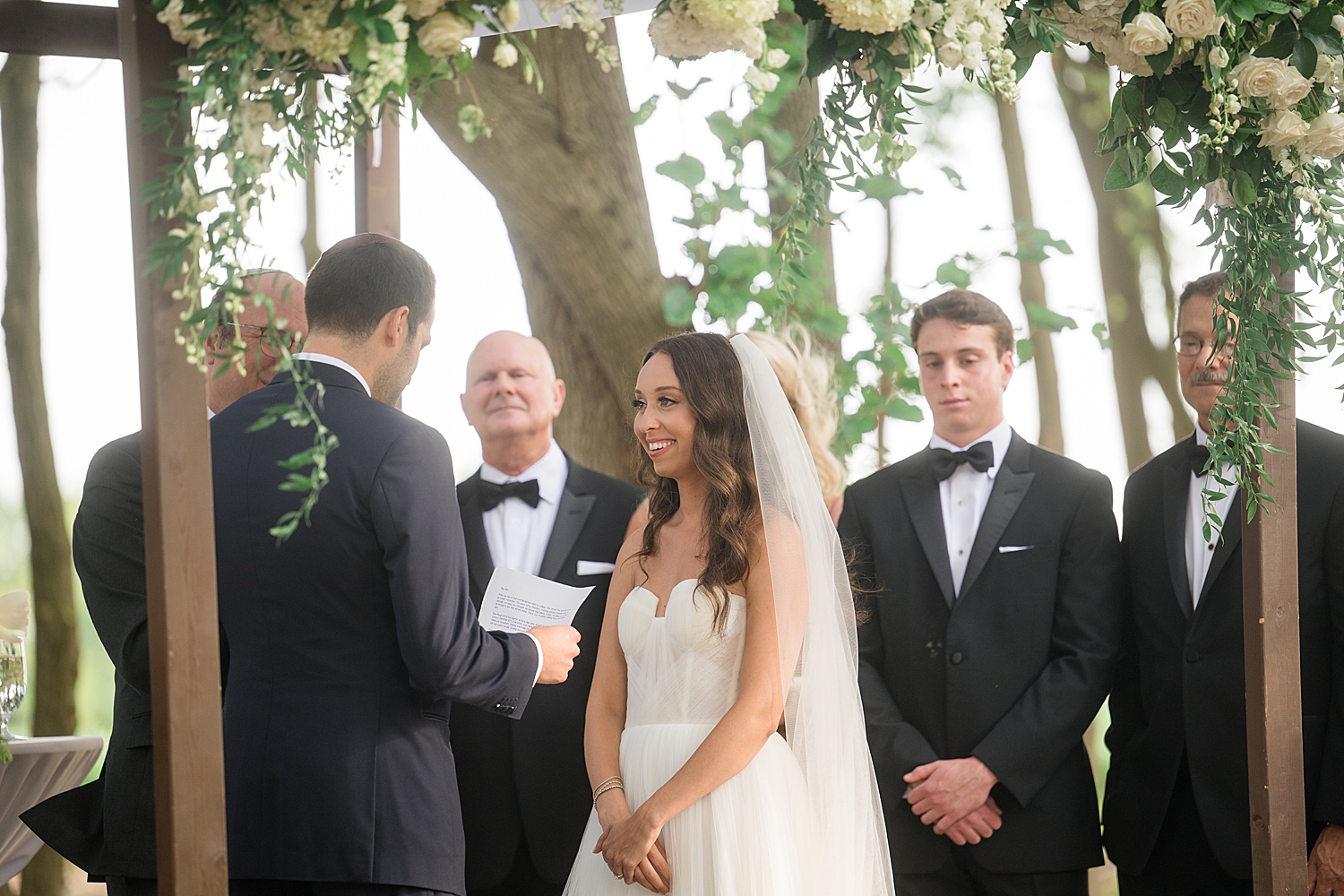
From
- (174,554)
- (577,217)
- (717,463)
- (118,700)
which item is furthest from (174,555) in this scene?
(577,217)

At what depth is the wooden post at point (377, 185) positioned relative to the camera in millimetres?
3514


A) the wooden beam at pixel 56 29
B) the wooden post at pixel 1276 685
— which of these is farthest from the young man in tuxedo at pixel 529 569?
the wooden post at pixel 1276 685

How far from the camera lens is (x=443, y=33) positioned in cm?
187

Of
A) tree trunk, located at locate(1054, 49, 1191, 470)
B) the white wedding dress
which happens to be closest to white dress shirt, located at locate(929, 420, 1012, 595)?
the white wedding dress

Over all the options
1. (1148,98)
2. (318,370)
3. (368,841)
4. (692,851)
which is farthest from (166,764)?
(1148,98)

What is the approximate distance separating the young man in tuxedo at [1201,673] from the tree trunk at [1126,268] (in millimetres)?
5192

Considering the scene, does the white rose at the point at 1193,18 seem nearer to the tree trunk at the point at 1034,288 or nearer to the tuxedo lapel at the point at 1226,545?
the tuxedo lapel at the point at 1226,545

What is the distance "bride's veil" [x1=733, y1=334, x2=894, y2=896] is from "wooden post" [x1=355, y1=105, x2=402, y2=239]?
4.27ft

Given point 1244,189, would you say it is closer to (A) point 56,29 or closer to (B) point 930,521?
(B) point 930,521

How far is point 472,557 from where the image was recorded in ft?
11.7

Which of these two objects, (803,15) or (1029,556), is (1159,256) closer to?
(1029,556)

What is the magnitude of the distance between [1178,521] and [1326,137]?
1154mm

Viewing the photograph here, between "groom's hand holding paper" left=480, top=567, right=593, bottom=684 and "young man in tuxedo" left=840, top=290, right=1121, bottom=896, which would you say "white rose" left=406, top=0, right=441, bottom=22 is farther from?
"young man in tuxedo" left=840, top=290, right=1121, bottom=896

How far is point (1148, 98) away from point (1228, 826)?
1.80 metres
